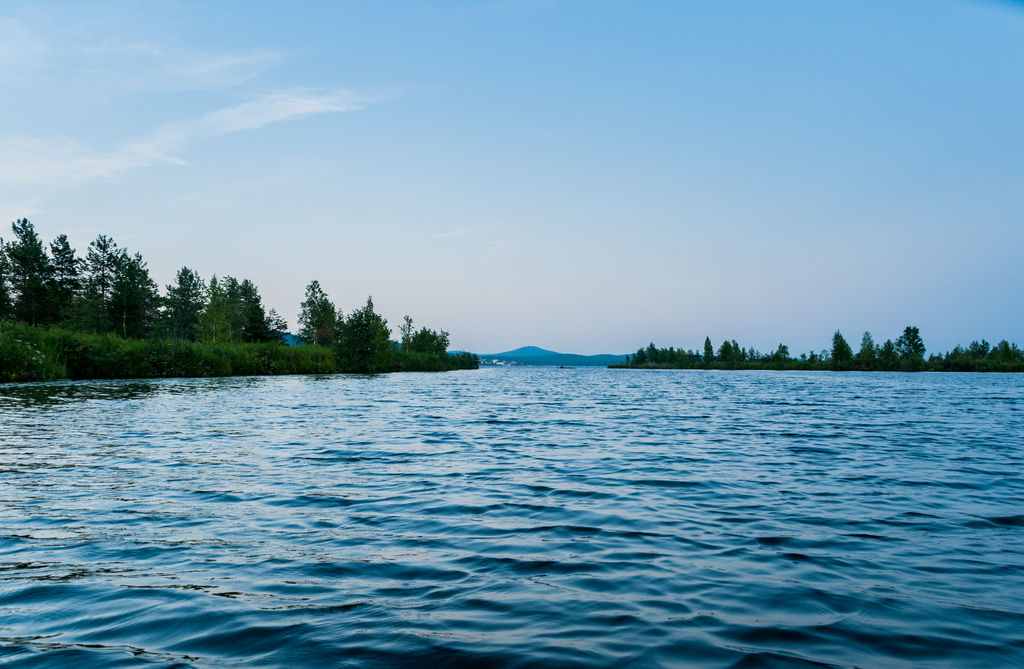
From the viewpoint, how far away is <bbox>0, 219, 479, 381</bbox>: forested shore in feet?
145

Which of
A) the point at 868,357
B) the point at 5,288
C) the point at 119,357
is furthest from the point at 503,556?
the point at 868,357

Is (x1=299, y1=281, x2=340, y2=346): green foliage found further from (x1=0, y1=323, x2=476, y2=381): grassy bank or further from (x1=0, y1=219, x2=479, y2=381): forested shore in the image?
(x1=0, y1=323, x2=476, y2=381): grassy bank

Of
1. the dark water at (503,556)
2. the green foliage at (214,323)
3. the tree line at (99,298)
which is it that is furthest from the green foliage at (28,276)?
the dark water at (503,556)

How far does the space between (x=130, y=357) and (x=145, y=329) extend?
7453 centimetres

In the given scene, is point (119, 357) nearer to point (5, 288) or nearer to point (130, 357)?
point (130, 357)

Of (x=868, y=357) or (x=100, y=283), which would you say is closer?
(x=100, y=283)

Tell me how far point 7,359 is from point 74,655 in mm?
44919

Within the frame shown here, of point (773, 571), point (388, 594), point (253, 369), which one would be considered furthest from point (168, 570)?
point (253, 369)

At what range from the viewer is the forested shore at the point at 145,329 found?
44.1 m

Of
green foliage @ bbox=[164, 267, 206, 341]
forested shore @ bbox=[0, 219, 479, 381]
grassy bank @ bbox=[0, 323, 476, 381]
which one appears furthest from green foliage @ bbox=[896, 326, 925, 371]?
green foliage @ bbox=[164, 267, 206, 341]

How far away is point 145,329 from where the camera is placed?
4414 inches

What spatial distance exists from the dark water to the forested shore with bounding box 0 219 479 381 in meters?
35.2

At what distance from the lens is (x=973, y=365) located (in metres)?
130

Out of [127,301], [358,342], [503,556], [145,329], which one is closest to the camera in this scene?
[503,556]
